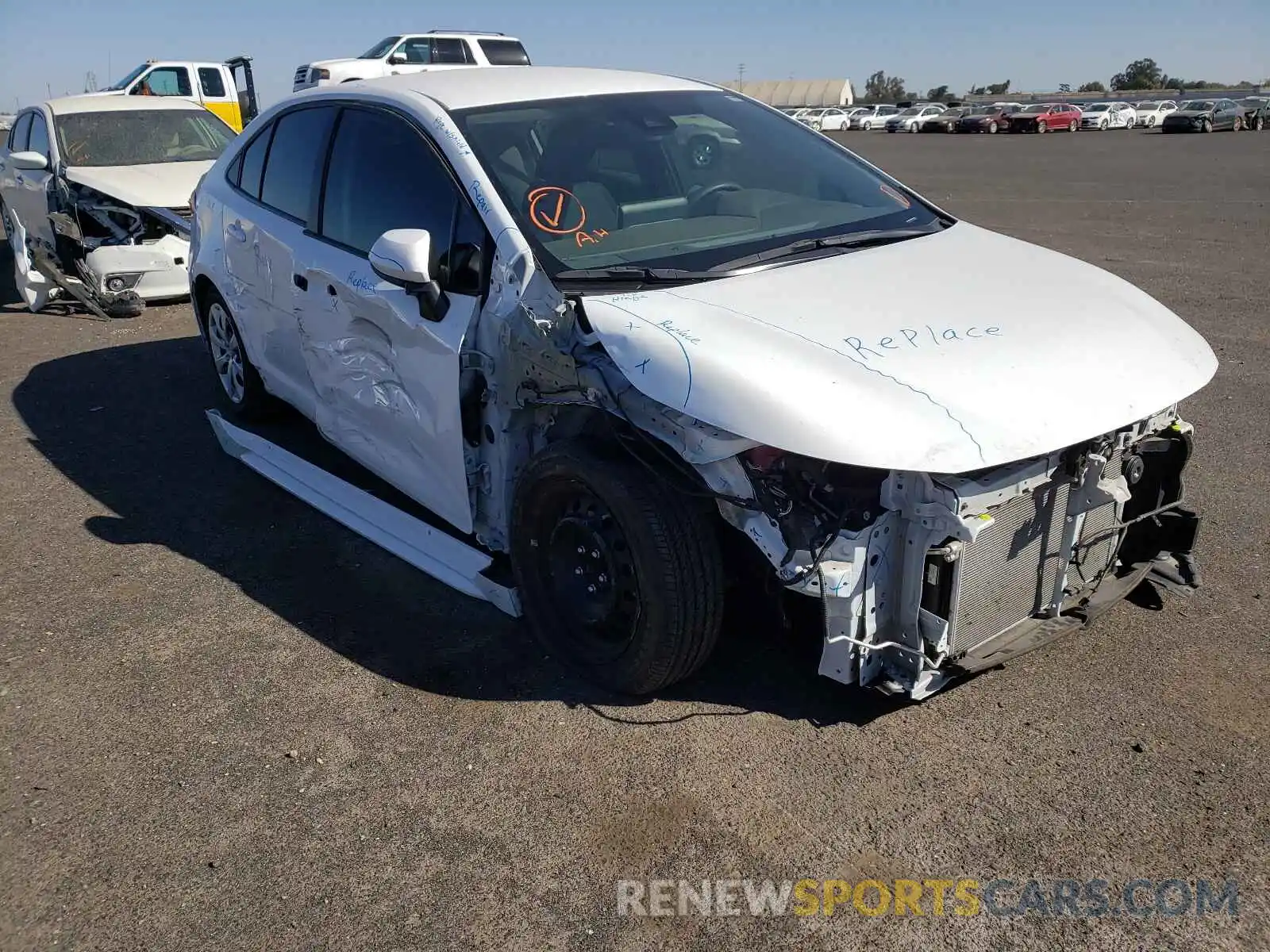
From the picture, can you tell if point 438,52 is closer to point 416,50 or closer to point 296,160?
point 416,50

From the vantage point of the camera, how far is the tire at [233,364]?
18.3 ft

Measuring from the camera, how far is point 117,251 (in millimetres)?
9055

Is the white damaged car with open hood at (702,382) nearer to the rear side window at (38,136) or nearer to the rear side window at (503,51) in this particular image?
the rear side window at (38,136)

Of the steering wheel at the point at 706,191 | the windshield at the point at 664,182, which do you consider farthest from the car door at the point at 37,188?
the steering wheel at the point at 706,191

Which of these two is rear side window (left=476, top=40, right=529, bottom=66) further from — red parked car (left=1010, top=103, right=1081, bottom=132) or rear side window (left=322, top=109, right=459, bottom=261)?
red parked car (left=1010, top=103, right=1081, bottom=132)

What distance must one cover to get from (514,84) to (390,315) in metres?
1.09

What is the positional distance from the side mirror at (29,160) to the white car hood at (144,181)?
0.73 ft

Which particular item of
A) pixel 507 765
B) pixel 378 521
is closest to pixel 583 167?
pixel 378 521

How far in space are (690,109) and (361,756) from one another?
2.80m

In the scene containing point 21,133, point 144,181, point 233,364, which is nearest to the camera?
point 233,364

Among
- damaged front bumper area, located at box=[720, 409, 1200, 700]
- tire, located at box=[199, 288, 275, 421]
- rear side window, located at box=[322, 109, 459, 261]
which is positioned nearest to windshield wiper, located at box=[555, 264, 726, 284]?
rear side window, located at box=[322, 109, 459, 261]

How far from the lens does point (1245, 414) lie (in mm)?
5773

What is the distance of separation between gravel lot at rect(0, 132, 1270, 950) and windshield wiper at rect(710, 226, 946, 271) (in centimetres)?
55

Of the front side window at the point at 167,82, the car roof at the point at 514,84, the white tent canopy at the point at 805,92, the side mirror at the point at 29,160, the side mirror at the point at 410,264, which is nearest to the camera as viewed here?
the side mirror at the point at 410,264
